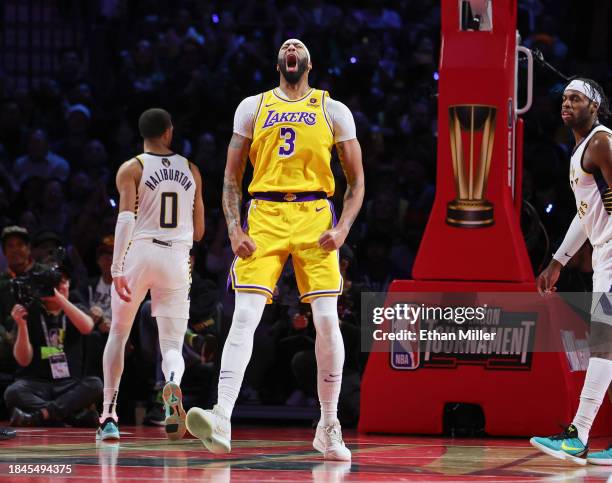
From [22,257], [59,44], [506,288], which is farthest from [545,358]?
[59,44]

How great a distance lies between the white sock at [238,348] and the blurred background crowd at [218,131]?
3.18 meters

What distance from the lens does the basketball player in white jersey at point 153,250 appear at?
7473mm

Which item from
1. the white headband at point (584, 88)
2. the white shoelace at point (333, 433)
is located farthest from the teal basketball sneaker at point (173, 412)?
the white headband at point (584, 88)

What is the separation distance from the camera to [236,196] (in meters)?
6.28

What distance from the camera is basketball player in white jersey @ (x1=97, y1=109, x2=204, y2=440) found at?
7473 millimetres

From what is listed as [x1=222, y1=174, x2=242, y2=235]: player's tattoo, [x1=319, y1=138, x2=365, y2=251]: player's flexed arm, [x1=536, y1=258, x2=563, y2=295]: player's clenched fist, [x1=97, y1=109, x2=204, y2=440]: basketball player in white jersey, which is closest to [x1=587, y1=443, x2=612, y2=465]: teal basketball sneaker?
[x1=536, y1=258, x2=563, y2=295]: player's clenched fist

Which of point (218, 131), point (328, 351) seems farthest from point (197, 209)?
point (218, 131)

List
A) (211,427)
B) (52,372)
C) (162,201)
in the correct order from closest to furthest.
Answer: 1. (211,427)
2. (162,201)
3. (52,372)

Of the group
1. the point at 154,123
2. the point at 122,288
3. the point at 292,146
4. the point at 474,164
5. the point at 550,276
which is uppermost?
the point at 154,123

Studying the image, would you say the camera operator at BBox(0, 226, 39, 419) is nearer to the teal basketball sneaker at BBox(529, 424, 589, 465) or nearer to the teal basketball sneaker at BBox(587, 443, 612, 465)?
the teal basketball sneaker at BBox(529, 424, 589, 465)

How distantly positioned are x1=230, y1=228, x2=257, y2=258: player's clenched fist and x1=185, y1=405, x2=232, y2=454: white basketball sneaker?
0.82 meters

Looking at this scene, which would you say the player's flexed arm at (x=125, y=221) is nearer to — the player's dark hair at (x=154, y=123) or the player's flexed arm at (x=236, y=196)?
the player's dark hair at (x=154, y=123)

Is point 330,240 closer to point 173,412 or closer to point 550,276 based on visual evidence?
point 550,276

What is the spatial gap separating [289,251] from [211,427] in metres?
1.06
